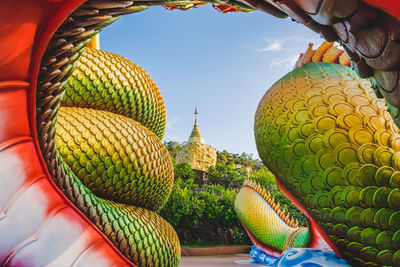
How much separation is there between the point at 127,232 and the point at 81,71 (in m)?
0.59

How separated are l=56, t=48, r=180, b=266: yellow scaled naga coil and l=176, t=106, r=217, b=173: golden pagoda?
29.3 feet

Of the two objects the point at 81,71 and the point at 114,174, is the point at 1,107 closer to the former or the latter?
the point at 114,174

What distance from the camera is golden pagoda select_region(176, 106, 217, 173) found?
10273 millimetres

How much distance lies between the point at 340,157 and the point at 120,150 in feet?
Answer: 2.03

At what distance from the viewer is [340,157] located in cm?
64

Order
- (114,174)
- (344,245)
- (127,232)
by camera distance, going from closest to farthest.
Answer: (344,245), (127,232), (114,174)

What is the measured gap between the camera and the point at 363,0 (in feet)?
0.73

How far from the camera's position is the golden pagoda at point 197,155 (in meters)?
10.3

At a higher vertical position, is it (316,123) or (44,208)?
(316,123)

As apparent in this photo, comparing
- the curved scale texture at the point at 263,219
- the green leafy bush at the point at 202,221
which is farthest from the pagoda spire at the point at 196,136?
the curved scale texture at the point at 263,219

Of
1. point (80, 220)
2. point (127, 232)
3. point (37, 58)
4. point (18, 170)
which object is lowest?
point (127, 232)

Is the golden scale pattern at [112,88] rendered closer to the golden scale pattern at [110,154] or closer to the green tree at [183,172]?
the golden scale pattern at [110,154]

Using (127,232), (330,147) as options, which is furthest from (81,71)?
(330,147)

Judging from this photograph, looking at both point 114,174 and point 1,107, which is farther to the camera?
point 114,174
